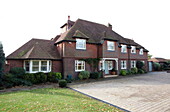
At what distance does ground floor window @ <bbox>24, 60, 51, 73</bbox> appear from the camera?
13.9 meters

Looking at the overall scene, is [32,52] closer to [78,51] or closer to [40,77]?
[40,77]

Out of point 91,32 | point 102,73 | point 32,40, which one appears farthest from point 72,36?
point 102,73

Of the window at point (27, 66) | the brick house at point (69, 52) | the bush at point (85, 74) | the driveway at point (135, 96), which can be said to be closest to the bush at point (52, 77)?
the brick house at point (69, 52)

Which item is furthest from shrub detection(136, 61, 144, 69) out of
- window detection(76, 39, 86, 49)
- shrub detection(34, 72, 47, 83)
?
shrub detection(34, 72, 47, 83)

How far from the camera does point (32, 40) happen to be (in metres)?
17.8

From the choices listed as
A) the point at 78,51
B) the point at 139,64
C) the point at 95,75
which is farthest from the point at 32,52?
the point at 139,64

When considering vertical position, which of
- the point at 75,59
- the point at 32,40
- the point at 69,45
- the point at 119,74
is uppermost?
the point at 32,40

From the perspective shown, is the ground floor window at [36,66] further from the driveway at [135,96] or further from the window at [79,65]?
the driveway at [135,96]

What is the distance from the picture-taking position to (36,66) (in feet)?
47.1

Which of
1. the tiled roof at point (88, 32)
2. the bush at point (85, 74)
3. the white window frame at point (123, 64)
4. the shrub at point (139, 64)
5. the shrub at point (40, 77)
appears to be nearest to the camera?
the shrub at point (40, 77)

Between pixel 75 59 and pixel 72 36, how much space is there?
12.5ft

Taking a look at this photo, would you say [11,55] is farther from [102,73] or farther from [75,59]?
[102,73]

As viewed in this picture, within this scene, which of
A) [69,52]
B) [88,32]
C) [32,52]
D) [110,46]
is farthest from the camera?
[88,32]

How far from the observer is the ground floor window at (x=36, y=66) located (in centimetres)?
1391
